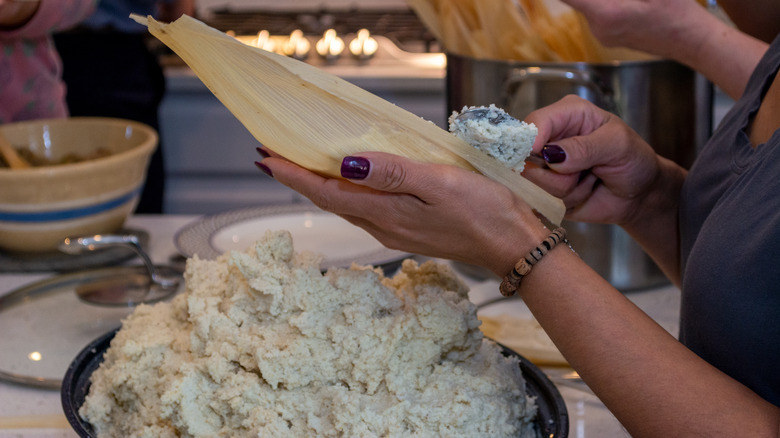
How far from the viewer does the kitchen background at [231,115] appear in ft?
6.83

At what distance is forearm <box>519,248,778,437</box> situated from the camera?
516mm

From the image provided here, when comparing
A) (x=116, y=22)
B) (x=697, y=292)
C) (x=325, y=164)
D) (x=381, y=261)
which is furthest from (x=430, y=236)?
(x=116, y=22)

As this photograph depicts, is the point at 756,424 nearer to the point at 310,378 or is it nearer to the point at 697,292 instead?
the point at 697,292

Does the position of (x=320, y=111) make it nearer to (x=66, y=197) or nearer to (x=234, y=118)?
(x=66, y=197)

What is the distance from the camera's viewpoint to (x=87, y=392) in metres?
0.67

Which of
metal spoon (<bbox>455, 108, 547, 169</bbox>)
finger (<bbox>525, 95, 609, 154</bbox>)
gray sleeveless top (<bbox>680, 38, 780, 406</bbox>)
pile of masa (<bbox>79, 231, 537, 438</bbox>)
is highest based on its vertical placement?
metal spoon (<bbox>455, 108, 547, 169</bbox>)

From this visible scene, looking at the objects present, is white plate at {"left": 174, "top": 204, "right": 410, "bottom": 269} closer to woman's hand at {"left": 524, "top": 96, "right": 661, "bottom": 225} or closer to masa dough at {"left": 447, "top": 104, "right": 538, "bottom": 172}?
woman's hand at {"left": 524, "top": 96, "right": 661, "bottom": 225}

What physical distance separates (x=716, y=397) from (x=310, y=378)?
303mm

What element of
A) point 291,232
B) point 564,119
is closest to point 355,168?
point 564,119

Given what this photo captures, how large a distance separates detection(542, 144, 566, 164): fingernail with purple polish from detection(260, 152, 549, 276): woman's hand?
139 mm

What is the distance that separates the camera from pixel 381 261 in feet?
3.27

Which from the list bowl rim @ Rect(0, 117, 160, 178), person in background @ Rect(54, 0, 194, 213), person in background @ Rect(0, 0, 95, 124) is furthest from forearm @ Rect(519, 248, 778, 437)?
person in background @ Rect(54, 0, 194, 213)

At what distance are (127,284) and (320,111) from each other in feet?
1.68

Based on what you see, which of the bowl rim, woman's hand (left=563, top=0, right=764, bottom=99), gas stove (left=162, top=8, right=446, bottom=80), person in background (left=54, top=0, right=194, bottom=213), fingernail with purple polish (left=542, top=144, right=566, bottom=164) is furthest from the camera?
gas stove (left=162, top=8, right=446, bottom=80)
